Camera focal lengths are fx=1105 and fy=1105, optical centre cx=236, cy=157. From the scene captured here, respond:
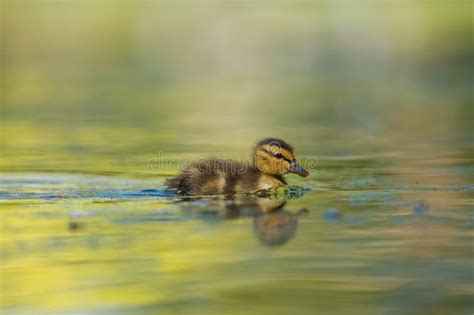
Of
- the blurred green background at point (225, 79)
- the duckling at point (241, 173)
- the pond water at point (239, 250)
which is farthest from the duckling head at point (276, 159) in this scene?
the blurred green background at point (225, 79)

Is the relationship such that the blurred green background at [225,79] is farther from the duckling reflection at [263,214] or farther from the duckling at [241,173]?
the duckling reflection at [263,214]

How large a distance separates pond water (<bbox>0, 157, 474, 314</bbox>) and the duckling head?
28 centimetres

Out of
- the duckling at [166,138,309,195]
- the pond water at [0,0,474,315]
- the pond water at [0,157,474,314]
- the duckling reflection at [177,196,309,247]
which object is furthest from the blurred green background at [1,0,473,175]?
the pond water at [0,157,474,314]

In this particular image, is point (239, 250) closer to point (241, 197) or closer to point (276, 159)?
point (241, 197)

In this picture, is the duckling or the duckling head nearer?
the duckling

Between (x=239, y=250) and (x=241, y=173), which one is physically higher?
(x=241, y=173)

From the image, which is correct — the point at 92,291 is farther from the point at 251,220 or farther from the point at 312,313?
the point at 251,220

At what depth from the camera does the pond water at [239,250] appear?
577 centimetres

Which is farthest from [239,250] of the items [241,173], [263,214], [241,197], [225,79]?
[225,79]

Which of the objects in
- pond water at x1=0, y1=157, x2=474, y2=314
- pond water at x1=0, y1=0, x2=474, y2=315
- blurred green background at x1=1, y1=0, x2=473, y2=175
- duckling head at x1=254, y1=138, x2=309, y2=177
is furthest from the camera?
blurred green background at x1=1, y1=0, x2=473, y2=175

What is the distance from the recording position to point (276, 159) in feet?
30.7

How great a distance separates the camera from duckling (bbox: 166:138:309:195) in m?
9.14

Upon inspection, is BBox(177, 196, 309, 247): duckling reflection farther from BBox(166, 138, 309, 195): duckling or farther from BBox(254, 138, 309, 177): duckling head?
BBox(254, 138, 309, 177): duckling head

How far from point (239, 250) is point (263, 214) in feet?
4.53
